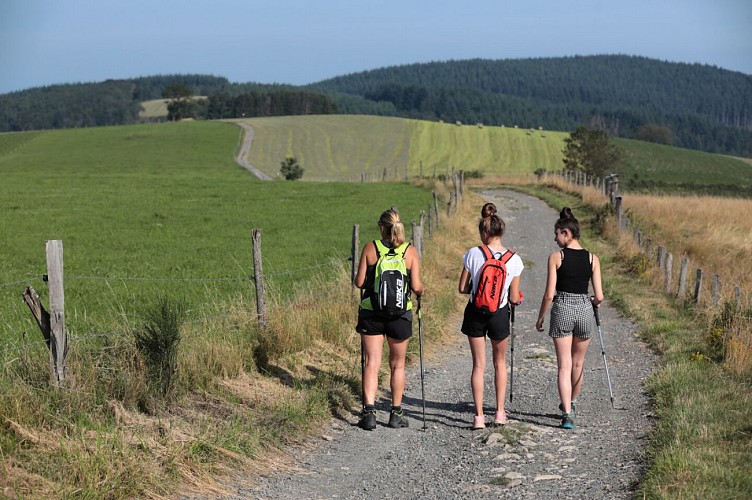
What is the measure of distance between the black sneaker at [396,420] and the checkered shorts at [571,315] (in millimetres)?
1651

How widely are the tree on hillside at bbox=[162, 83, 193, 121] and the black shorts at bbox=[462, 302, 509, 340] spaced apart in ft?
484

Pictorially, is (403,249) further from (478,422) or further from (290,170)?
(290,170)

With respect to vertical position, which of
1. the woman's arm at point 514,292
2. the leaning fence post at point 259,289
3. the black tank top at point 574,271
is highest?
the black tank top at point 574,271

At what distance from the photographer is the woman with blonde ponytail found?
27.0 ft

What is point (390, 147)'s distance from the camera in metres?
107

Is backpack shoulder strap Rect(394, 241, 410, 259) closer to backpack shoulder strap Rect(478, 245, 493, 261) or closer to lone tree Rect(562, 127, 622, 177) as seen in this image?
backpack shoulder strap Rect(478, 245, 493, 261)

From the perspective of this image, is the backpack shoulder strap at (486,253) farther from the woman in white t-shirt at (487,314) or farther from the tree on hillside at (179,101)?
the tree on hillside at (179,101)

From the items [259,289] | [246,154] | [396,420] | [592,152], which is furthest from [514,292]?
[246,154]

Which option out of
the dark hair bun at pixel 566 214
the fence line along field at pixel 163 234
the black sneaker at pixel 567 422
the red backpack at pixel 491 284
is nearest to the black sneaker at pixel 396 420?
the red backpack at pixel 491 284

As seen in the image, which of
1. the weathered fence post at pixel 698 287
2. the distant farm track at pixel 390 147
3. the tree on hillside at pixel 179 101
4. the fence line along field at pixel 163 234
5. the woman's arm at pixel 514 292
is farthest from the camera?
the tree on hillside at pixel 179 101

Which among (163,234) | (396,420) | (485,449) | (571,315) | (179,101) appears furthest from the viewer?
(179,101)

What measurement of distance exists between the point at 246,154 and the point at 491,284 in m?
83.8

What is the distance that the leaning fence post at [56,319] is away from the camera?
7.41m

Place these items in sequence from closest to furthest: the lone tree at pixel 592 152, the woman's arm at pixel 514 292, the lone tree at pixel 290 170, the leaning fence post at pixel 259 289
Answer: the woman's arm at pixel 514 292, the leaning fence post at pixel 259 289, the lone tree at pixel 290 170, the lone tree at pixel 592 152
